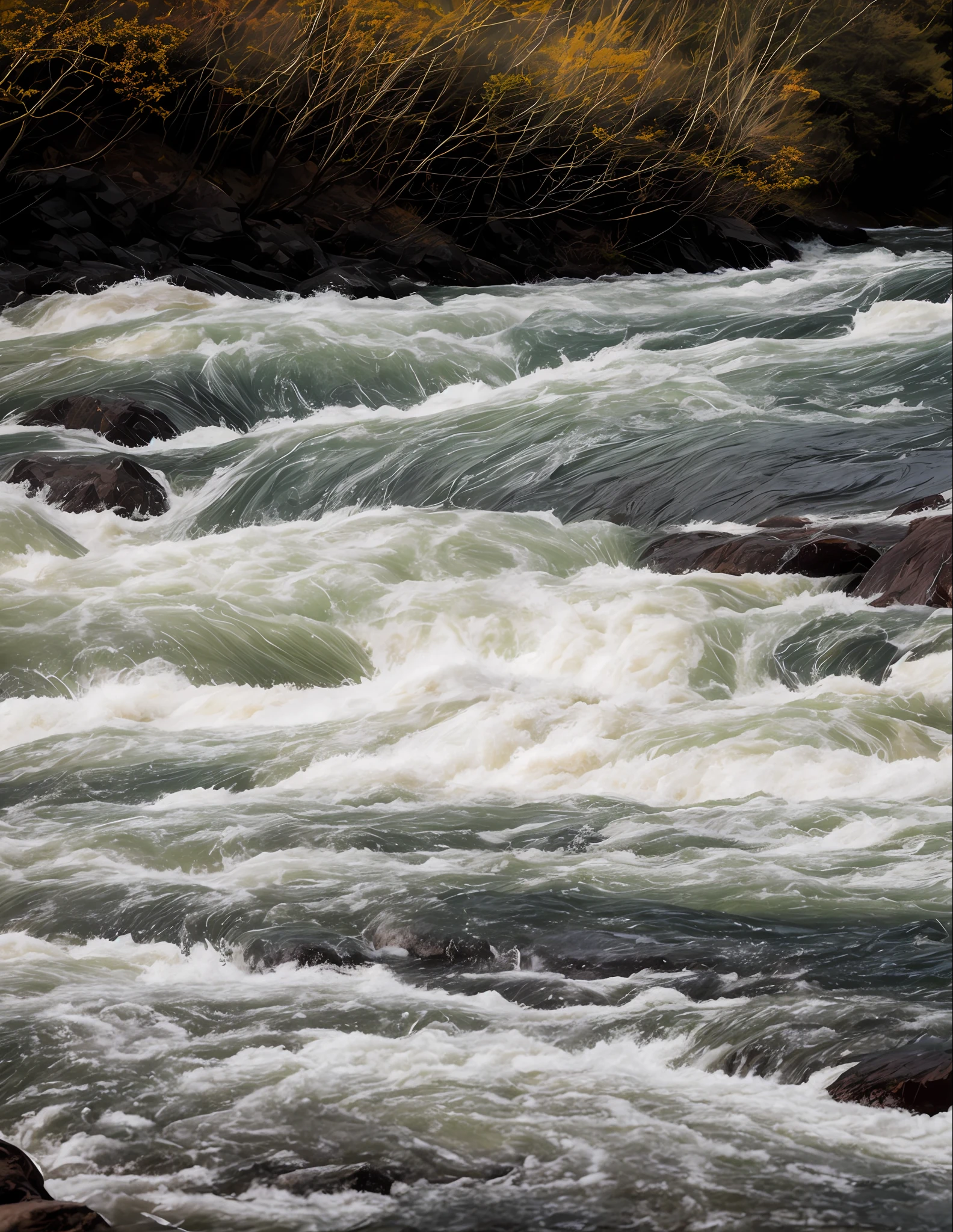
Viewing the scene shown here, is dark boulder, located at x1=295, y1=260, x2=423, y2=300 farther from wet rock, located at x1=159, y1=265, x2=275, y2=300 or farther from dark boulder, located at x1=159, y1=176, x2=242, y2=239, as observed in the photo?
dark boulder, located at x1=159, y1=176, x2=242, y2=239

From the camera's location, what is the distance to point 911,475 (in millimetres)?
8781

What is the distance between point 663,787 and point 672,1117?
2.37 m

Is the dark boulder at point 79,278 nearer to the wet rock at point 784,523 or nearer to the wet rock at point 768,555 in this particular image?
the wet rock at point 768,555

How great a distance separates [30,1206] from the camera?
9.57 feet

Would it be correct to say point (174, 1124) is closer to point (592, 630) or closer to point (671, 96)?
point (592, 630)

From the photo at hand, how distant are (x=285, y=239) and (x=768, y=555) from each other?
11.1 metres

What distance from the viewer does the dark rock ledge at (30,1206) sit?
2879 mm

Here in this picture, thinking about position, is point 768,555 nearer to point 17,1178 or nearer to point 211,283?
point 17,1178

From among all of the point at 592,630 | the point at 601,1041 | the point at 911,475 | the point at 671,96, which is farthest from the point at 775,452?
the point at 671,96

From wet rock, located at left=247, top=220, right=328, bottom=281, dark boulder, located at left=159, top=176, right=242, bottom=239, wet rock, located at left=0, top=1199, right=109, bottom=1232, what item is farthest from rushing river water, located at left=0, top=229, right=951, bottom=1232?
dark boulder, located at left=159, top=176, right=242, bottom=239

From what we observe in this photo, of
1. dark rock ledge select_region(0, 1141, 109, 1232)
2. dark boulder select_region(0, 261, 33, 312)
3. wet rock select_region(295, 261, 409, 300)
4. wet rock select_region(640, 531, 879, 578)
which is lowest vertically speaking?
dark boulder select_region(0, 261, 33, 312)

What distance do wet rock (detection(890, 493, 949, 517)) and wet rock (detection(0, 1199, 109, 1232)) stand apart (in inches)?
244

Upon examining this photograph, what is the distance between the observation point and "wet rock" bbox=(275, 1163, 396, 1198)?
332 centimetres

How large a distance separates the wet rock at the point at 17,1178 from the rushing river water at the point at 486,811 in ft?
0.75
